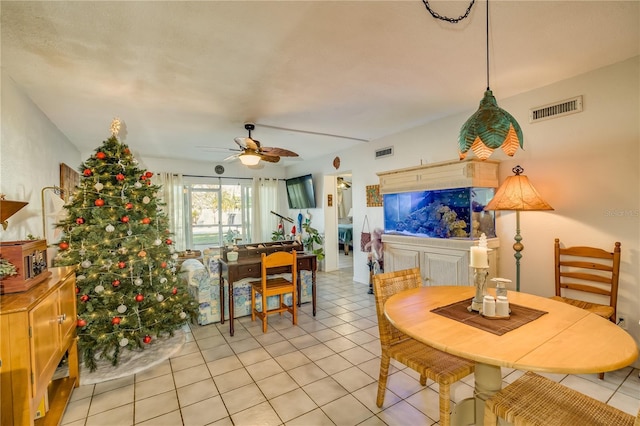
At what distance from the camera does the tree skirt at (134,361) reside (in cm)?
238

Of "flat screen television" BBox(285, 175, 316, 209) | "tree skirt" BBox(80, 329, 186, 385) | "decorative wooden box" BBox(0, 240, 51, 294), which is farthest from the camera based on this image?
"flat screen television" BBox(285, 175, 316, 209)

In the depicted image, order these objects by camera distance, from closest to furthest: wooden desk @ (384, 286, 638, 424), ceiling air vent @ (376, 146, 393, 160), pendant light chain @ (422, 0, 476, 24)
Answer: wooden desk @ (384, 286, 638, 424) < pendant light chain @ (422, 0, 476, 24) < ceiling air vent @ (376, 146, 393, 160)

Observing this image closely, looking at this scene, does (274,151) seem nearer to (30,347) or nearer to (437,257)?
(437,257)

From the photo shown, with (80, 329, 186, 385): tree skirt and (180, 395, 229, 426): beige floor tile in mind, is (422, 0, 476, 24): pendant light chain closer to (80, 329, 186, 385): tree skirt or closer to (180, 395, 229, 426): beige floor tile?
(180, 395, 229, 426): beige floor tile

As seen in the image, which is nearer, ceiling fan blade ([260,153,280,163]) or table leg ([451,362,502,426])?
table leg ([451,362,502,426])

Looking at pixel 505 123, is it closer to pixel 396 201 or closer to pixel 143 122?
pixel 396 201

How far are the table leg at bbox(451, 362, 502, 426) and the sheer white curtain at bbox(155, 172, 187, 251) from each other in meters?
5.66

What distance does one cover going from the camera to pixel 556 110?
2.68 meters

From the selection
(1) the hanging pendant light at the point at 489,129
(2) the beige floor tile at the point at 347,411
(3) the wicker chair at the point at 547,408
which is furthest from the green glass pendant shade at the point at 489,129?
(2) the beige floor tile at the point at 347,411

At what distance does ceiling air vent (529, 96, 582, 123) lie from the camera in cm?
256

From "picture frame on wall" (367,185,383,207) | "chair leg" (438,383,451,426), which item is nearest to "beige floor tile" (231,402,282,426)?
"chair leg" (438,383,451,426)

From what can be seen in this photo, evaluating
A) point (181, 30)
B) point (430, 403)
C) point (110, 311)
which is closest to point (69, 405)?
point (110, 311)

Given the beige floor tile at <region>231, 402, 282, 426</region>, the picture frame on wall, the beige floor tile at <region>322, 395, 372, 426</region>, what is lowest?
the beige floor tile at <region>322, 395, 372, 426</region>

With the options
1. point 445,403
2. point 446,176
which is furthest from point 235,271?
point 446,176
